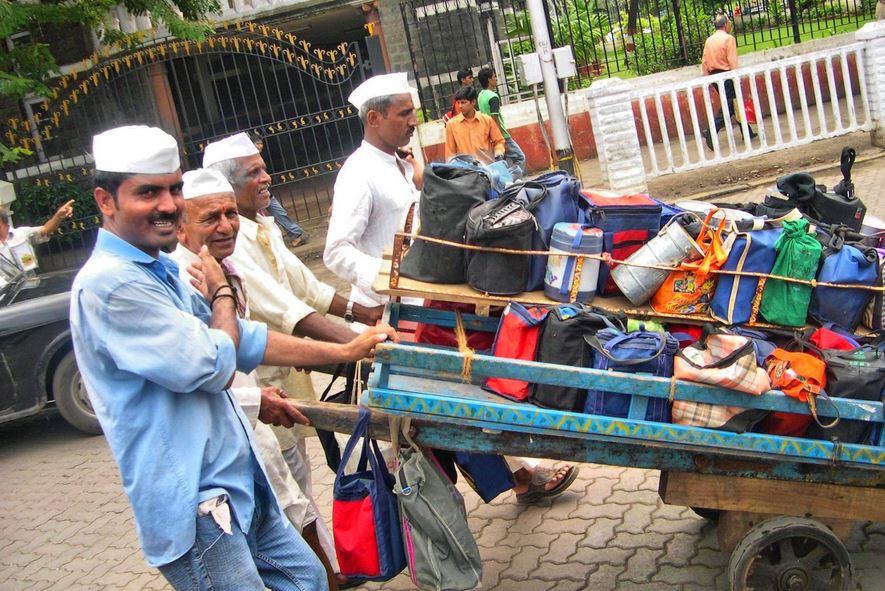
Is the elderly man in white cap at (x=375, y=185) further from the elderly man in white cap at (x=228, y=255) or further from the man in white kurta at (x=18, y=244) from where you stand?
the man in white kurta at (x=18, y=244)

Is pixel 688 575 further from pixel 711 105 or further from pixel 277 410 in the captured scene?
pixel 711 105

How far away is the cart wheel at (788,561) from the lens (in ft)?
10.6

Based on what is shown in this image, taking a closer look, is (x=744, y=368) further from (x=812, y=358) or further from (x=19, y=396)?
(x=19, y=396)

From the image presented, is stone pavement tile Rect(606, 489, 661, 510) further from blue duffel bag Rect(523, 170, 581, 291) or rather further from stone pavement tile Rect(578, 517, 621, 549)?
blue duffel bag Rect(523, 170, 581, 291)

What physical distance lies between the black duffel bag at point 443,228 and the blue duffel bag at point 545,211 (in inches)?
7.7

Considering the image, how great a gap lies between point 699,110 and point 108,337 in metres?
12.4

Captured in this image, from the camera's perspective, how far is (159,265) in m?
2.58

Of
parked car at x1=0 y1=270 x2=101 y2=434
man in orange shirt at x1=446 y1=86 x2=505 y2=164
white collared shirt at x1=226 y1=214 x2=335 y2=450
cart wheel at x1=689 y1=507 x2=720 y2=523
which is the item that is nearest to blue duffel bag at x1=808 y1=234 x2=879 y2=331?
cart wheel at x1=689 y1=507 x2=720 y2=523

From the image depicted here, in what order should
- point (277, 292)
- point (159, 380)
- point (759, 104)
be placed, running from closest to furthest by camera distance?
1. point (159, 380)
2. point (277, 292)
3. point (759, 104)

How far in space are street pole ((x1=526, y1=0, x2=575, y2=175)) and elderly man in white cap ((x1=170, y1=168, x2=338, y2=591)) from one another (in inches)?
245

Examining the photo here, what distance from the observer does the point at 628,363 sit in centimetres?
301

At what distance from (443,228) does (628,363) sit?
85 centimetres

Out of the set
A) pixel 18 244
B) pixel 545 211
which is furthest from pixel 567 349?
pixel 18 244

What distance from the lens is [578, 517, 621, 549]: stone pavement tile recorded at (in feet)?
13.7
